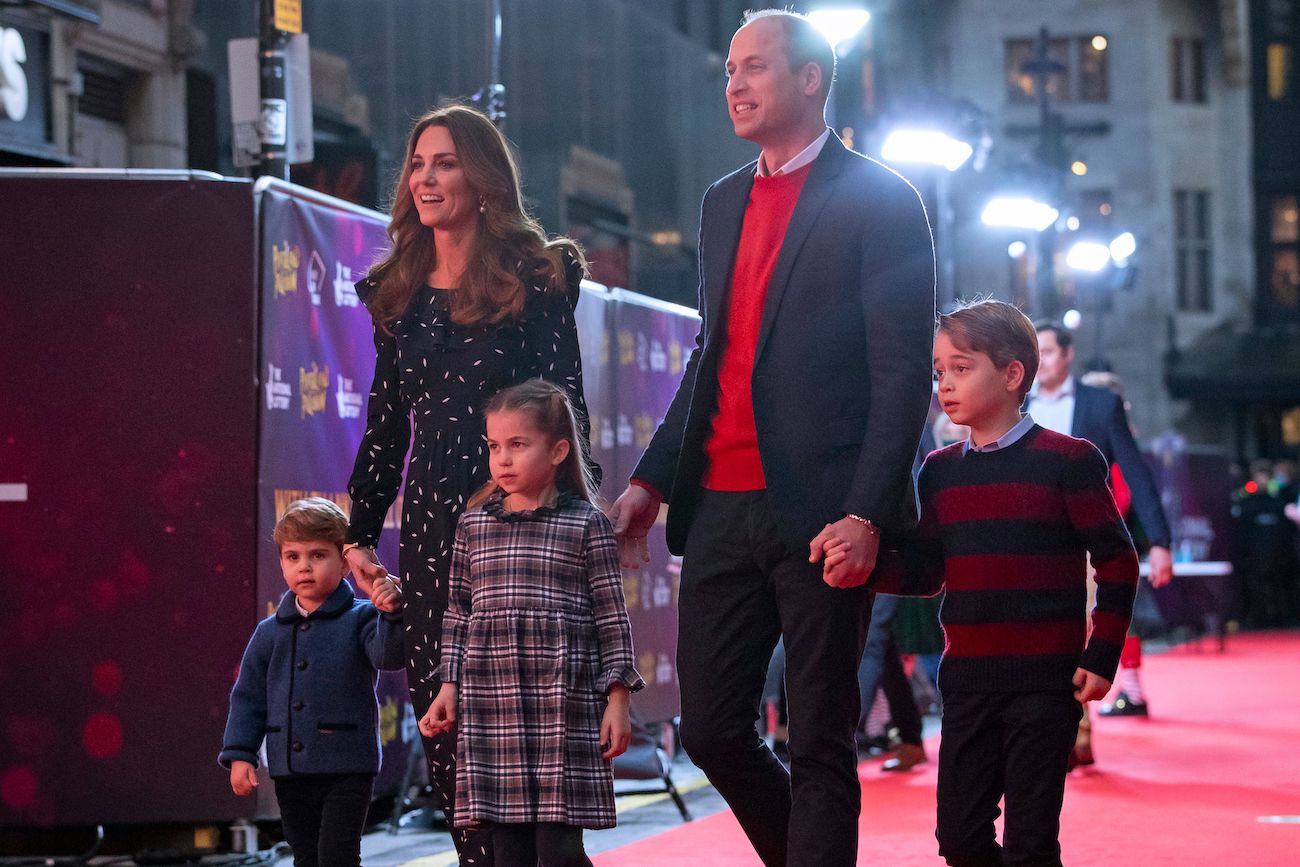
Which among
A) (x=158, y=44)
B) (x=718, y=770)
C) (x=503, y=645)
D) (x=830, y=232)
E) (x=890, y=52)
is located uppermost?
(x=890, y=52)

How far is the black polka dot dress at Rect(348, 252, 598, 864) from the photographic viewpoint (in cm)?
468

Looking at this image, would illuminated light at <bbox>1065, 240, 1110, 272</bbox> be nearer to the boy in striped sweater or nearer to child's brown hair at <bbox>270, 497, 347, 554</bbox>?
child's brown hair at <bbox>270, 497, 347, 554</bbox>

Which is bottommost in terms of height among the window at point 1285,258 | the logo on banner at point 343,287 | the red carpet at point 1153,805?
the red carpet at point 1153,805

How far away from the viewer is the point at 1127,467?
30.4 feet

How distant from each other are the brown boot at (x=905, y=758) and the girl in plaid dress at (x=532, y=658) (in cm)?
549

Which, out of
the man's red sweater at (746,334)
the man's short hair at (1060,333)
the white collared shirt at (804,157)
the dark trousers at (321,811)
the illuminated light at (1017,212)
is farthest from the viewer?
the illuminated light at (1017,212)

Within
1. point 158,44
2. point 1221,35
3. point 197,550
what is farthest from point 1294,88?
point 197,550

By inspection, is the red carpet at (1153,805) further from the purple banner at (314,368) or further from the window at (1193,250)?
the window at (1193,250)

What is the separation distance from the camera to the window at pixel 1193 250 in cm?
3956

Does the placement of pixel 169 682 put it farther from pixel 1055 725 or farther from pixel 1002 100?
pixel 1002 100

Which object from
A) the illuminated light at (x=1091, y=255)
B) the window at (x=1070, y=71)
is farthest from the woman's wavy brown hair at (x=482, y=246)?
the window at (x=1070, y=71)

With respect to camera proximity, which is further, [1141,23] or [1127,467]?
[1141,23]

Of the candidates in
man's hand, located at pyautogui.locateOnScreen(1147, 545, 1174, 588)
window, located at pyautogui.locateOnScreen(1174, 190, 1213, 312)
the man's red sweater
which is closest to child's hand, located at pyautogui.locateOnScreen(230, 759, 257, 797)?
the man's red sweater

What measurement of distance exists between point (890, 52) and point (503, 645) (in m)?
30.6
